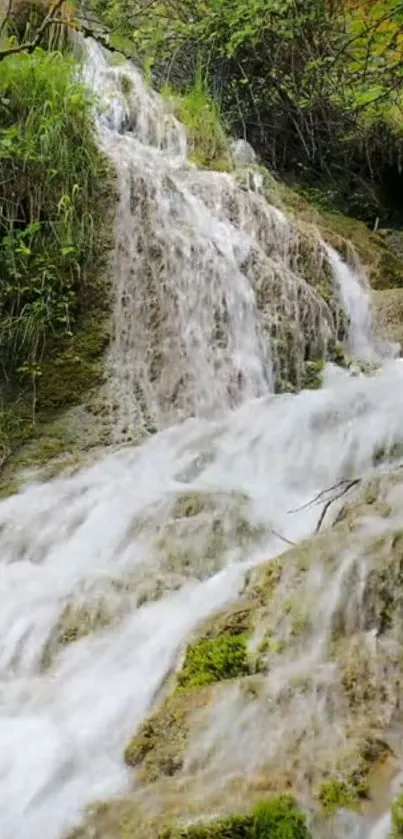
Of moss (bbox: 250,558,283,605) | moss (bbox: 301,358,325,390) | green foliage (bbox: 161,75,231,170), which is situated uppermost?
green foliage (bbox: 161,75,231,170)

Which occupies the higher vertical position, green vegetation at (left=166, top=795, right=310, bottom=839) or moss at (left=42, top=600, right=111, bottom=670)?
green vegetation at (left=166, top=795, right=310, bottom=839)

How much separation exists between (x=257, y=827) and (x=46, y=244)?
4.08 meters

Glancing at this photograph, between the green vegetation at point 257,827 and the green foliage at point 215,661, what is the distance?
22.0 inches

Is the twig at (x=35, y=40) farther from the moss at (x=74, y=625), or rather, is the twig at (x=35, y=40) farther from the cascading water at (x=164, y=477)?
the moss at (x=74, y=625)

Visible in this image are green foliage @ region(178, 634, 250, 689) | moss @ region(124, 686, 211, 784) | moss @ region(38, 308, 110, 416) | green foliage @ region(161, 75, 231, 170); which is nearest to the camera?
moss @ region(124, 686, 211, 784)

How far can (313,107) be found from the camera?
26.6 feet

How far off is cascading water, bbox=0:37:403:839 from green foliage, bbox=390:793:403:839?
0.10 metres

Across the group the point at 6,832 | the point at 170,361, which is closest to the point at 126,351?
the point at 170,361

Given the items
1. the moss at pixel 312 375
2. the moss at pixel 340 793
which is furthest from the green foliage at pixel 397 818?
the moss at pixel 312 375

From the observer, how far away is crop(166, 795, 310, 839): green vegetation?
5.52 feet

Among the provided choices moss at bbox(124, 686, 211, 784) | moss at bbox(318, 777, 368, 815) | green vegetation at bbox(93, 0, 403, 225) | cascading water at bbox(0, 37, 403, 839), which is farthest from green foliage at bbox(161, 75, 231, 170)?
moss at bbox(318, 777, 368, 815)

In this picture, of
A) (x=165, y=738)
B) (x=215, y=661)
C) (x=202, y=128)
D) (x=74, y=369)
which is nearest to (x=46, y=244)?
(x=74, y=369)

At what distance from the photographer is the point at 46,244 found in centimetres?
509

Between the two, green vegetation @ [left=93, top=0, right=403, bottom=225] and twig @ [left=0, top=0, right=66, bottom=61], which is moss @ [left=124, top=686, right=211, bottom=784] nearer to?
twig @ [left=0, top=0, right=66, bottom=61]
